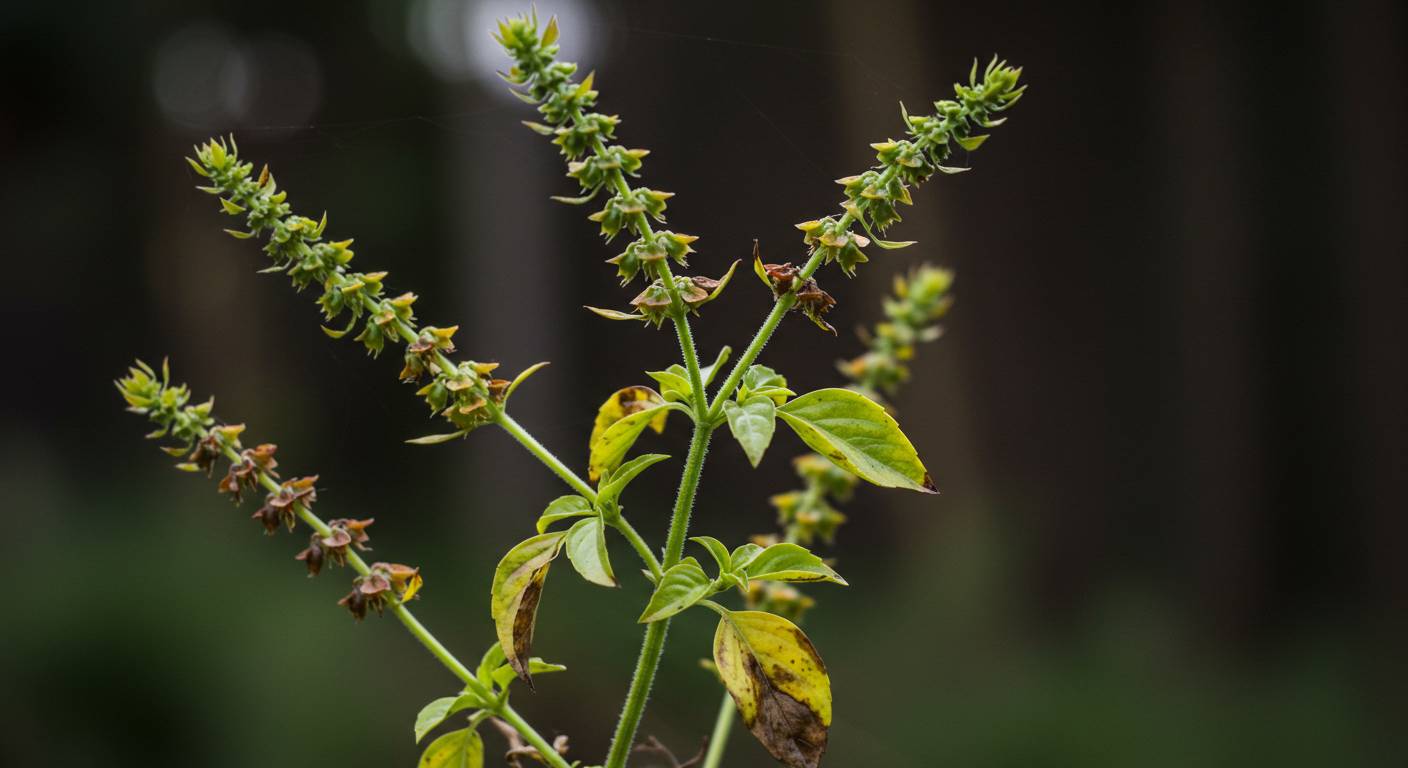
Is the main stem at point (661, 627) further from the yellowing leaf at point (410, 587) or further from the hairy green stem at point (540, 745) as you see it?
the yellowing leaf at point (410, 587)

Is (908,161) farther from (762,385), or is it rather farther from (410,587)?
(410,587)

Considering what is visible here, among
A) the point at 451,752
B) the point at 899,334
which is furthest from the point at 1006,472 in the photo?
the point at 451,752

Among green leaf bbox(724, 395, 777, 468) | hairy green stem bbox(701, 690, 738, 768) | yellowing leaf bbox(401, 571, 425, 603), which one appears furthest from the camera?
hairy green stem bbox(701, 690, 738, 768)

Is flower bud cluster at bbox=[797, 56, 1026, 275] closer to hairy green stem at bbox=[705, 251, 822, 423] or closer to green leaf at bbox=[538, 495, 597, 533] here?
hairy green stem at bbox=[705, 251, 822, 423]

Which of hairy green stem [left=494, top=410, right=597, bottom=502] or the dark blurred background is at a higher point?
the dark blurred background

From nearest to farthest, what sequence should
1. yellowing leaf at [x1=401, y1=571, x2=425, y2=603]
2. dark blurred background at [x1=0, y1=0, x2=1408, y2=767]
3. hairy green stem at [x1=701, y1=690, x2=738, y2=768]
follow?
yellowing leaf at [x1=401, y1=571, x2=425, y2=603]
hairy green stem at [x1=701, y1=690, x2=738, y2=768]
dark blurred background at [x1=0, y1=0, x2=1408, y2=767]

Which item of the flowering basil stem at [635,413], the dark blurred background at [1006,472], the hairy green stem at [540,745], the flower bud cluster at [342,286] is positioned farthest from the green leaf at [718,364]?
the dark blurred background at [1006,472]

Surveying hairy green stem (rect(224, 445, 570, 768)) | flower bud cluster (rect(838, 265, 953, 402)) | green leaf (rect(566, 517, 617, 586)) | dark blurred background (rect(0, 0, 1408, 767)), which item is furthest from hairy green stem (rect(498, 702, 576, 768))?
dark blurred background (rect(0, 0, 1408, 767))

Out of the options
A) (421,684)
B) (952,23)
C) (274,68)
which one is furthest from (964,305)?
(274,68)
